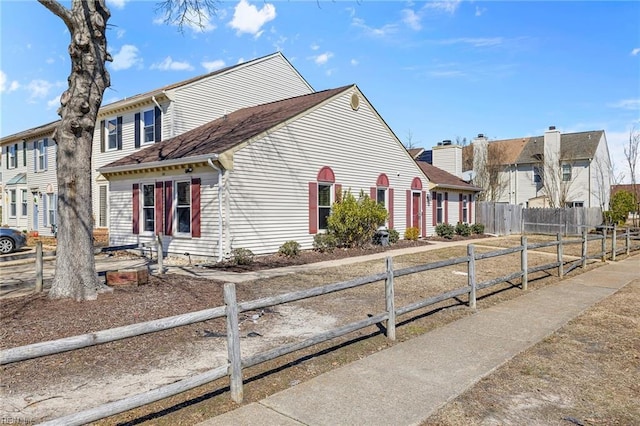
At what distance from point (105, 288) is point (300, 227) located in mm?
8575

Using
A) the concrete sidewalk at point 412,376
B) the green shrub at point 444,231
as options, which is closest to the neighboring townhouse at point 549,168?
the green shrub at point 444,231

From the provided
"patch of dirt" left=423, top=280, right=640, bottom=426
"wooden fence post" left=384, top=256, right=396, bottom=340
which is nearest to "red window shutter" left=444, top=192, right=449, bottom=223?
"patch of dirt" left=423, top=280, right=640, bottom=426

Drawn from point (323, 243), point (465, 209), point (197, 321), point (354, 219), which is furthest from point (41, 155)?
point (197, 321)

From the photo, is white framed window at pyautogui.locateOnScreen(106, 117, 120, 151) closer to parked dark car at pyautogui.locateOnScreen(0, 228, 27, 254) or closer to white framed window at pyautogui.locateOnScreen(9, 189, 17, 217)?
parked dark car at pyautogui.locateOnScreen(0, 228, 27, 254)

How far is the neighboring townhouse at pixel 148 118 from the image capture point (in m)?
18.8

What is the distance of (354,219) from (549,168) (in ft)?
82.5

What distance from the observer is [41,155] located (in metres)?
25.7

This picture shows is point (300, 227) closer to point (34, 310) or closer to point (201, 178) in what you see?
point (201, 178)

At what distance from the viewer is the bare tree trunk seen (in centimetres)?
756

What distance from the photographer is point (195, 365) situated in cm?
504

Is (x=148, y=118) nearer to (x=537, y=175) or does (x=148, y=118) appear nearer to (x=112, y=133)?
(x=112, y=133)

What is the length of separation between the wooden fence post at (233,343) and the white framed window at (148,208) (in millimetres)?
13032

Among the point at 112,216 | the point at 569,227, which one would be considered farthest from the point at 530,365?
the point at 569,227

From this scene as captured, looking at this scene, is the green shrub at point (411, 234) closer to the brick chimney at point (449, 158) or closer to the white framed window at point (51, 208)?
the brick chimney at point (449, 158)
